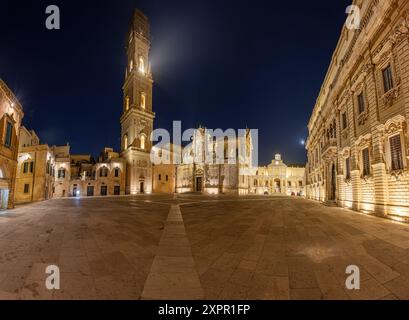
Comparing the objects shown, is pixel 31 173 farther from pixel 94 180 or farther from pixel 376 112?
pixel 376 112

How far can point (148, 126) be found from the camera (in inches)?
2000

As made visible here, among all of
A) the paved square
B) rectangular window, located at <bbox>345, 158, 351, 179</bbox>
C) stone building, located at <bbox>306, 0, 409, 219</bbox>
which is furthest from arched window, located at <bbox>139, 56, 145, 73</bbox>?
the paved square

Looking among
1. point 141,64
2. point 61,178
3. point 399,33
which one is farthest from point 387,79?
point 141,64

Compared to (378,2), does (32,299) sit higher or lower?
lower

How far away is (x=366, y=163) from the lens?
13891 mm

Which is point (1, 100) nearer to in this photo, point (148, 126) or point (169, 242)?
point (169, 242)

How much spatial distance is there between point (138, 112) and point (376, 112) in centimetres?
4519

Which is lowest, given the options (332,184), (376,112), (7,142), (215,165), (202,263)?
(202,263)

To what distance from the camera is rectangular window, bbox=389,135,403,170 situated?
1049 centimetres

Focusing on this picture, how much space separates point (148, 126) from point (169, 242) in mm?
47750

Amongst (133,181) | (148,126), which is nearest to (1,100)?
(133,181)

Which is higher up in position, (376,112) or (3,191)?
(376,112)

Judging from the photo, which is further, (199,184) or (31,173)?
(199,184)

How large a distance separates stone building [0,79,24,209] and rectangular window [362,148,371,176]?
2372 centimetres
